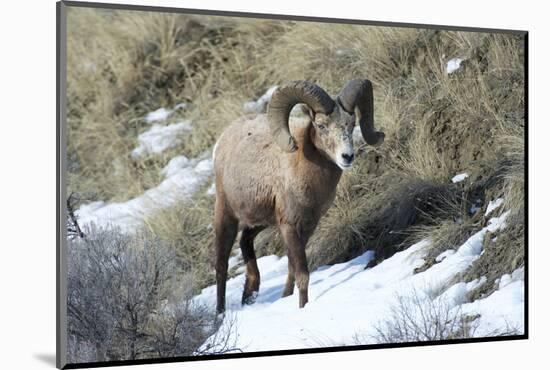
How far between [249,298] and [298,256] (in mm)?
542

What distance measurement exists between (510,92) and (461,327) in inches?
81.2

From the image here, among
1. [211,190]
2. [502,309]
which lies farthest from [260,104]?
[502,309]

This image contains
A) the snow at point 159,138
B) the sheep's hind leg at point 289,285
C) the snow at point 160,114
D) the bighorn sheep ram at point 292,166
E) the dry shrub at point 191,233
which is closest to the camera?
the bighorn sheep ram at point 292,166

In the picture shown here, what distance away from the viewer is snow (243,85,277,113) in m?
11.4

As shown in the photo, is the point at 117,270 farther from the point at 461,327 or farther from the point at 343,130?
the point at 461,327

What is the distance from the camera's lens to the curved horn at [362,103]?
9117mm

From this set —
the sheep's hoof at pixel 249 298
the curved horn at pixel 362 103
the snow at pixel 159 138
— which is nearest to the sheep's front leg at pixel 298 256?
the sheep's hoof at pixel 249 298

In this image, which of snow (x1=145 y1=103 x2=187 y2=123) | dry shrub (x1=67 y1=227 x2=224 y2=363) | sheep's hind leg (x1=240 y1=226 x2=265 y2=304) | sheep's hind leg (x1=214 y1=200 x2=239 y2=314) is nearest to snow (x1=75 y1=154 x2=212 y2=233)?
snow (x1=145 y1=103 x2=187 y2=123)

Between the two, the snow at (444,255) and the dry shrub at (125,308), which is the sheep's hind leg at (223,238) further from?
the snow at (444,255)

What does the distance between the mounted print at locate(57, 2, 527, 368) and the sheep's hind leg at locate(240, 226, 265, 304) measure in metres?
0.01

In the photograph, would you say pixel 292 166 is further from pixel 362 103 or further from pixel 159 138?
pixel 159 138

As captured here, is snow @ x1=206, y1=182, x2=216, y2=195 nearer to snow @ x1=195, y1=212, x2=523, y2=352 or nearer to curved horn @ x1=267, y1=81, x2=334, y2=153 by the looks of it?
snow @ x1=195, y1=212, x2=523, y2=352

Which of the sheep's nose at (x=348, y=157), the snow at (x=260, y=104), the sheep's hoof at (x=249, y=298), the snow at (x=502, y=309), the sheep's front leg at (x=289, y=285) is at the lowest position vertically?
the snow at (x=502, y=309)

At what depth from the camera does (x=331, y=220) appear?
967 cm
